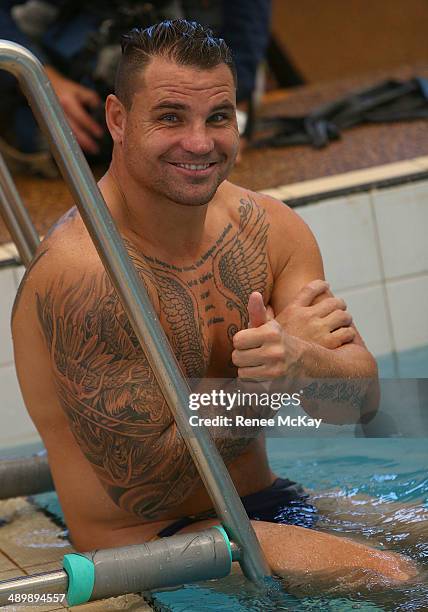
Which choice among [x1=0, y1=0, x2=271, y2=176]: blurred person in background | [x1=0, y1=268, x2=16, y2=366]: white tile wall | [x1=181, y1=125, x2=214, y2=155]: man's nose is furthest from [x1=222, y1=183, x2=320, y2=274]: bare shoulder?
[x1=0, y1=0, x2=271, y2=176]: blurred person in background

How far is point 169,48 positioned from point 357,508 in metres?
0.81

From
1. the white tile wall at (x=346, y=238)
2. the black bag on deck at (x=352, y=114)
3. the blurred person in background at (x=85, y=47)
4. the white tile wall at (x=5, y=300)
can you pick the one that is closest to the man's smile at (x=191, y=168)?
the white tile wall at (x=5, y=300)

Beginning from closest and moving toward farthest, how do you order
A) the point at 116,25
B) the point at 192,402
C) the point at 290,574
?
the point at 192,402
the point at 290,574
the point at 116,25

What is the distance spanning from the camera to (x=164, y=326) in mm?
1805

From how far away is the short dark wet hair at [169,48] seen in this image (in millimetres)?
1695

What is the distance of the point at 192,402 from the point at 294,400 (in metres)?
0.15

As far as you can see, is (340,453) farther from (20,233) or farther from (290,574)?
(20,233)

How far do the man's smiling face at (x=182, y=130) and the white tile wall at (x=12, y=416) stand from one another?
1.13m

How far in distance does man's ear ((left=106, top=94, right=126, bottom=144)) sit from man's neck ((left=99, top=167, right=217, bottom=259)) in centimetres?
8

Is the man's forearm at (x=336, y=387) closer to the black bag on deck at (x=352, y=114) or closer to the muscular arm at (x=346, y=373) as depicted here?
the muscular arm at (x=346, y=373)

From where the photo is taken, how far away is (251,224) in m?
A: 2.01

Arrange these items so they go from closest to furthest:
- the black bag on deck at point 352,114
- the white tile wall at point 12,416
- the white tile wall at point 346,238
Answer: the white tile wall at point 12,416 → the white tile wall at point 346,238 → the black bag on deck at point 352,114

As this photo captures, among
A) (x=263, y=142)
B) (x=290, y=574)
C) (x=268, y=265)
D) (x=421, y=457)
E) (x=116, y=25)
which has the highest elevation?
(x=116, y=25)

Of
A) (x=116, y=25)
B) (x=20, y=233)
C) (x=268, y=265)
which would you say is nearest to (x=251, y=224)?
(x=268, y=265)
